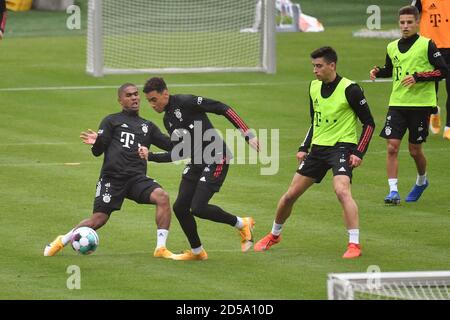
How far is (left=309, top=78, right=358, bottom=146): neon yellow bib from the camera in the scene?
1352cm

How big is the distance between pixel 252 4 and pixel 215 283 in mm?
21805

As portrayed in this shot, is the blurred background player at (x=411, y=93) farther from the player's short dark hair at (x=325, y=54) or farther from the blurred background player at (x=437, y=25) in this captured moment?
the blurred background player at (x=437, y=25)

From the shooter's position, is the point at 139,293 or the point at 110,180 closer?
the point at 139,293

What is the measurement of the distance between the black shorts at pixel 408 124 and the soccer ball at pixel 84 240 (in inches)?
193

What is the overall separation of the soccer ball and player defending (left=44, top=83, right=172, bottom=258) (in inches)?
4.2

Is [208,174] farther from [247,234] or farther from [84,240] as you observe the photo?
[84,240]

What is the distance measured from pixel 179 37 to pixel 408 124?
56.9ft

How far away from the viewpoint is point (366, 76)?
28.1 m

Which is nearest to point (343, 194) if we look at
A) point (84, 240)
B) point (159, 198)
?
point (159, 198)

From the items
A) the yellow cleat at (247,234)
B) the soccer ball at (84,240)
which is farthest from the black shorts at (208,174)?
the soccer ball at (84,240)

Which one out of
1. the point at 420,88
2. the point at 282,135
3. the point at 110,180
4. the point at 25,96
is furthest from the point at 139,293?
the point at 25,96

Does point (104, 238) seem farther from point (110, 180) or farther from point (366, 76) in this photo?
point (366, 76)

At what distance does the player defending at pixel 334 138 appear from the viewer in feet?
43.5

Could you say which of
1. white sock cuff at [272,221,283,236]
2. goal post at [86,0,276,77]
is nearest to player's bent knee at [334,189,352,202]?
white sock cuff at [272,221,283,236]
